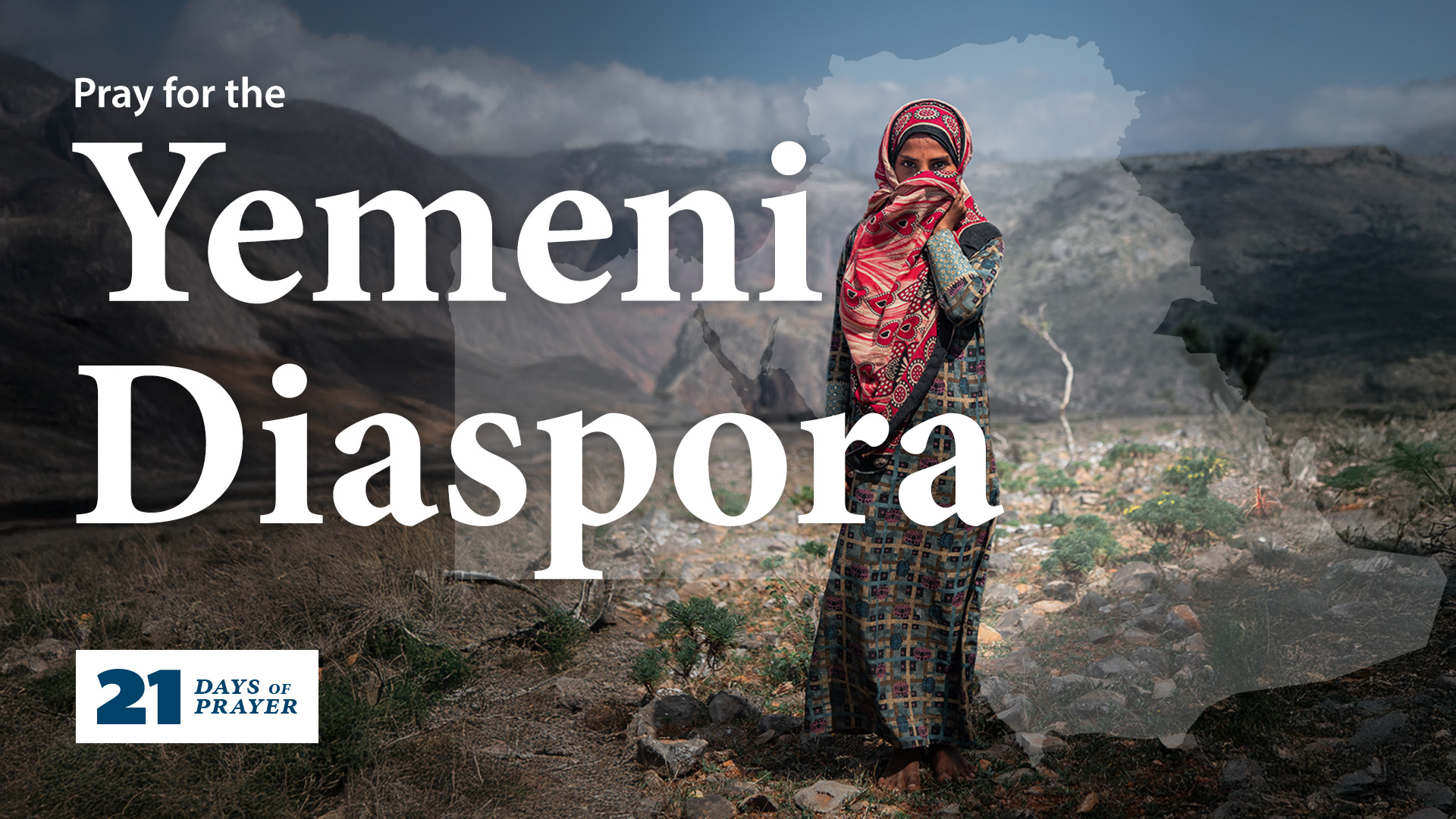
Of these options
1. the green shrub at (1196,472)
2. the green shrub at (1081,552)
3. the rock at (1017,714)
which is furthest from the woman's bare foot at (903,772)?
the green shrub at (1196,472)

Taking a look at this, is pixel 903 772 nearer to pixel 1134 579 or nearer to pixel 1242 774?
pixel 1242 774

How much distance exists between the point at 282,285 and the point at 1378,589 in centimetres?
496

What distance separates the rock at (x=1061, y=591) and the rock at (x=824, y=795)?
6.31ft

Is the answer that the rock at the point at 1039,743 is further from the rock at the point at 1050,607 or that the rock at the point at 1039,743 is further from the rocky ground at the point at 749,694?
the rock at the point at 1050,607

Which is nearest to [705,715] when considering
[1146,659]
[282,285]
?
[1146,659]

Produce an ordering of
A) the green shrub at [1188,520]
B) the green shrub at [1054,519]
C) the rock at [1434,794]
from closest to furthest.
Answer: the rock at [1434,794] < the green shrub at [1188,520] < the green shrub at [1054,519]

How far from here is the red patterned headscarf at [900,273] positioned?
2469 mm

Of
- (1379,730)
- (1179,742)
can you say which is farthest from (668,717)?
(1379,730)

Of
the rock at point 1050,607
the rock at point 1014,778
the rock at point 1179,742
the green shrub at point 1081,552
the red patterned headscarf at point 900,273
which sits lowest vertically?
the rock at point 1014,778

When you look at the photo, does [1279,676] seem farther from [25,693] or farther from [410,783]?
[25,693]

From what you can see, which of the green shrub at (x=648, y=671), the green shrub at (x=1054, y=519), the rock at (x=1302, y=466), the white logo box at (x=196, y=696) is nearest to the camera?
the white logo box at (x=196, y=696)

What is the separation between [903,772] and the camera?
2.52 m

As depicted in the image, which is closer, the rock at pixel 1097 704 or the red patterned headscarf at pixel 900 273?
the red patterned headscarf at pixel 900 273

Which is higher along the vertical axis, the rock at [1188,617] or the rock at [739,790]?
the rock at [1188,617]
